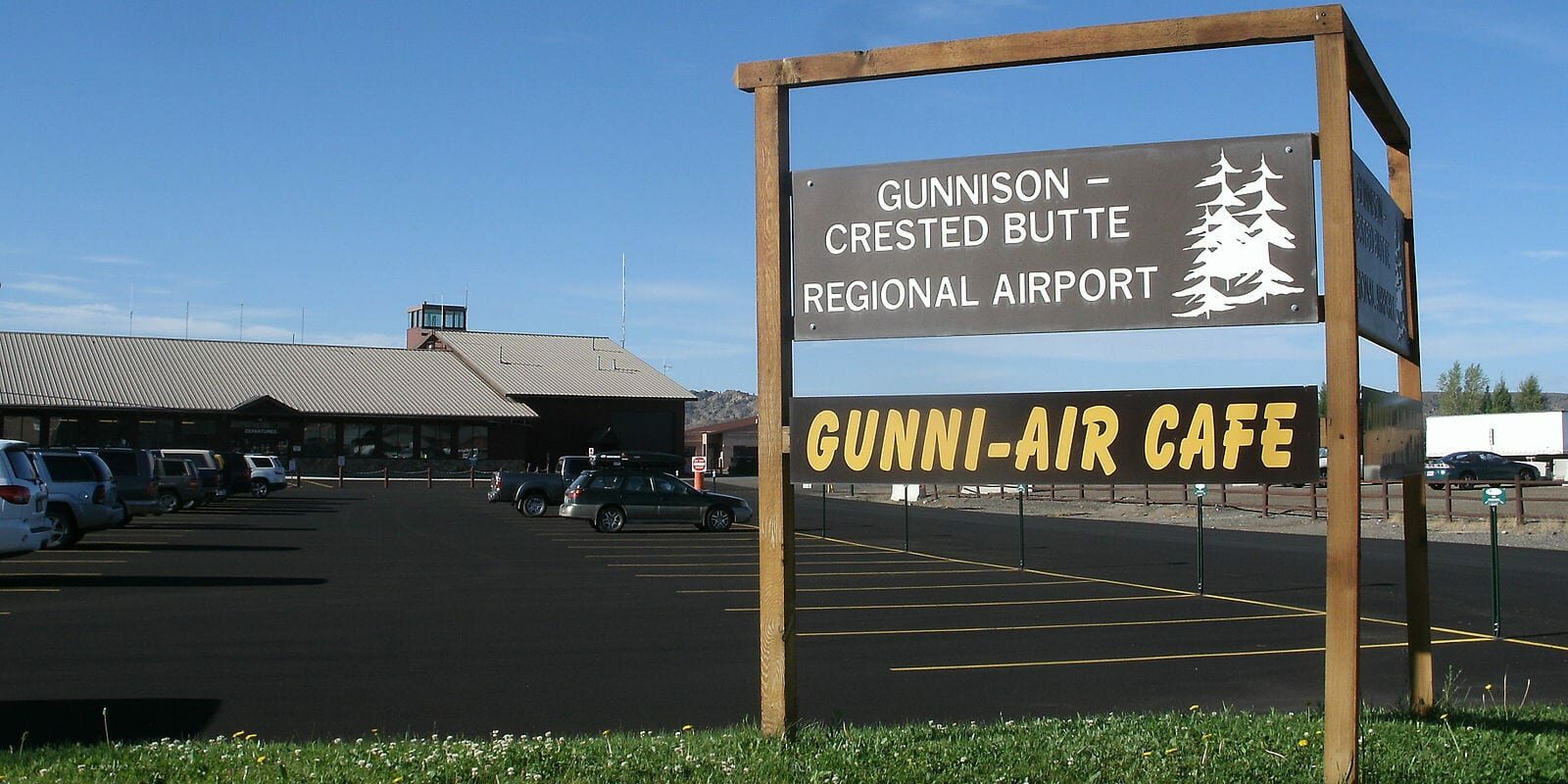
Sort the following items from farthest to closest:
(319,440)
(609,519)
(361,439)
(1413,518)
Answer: (361,439) < (319,440) < (609,519) < (1413,518)

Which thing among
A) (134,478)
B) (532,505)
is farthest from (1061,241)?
(532,505)

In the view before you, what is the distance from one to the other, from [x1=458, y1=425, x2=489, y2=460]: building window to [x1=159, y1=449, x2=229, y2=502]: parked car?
1223 inches

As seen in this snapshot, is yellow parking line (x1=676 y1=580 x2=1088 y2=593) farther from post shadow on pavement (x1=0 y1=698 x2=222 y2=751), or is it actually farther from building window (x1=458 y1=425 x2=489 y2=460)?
building window (x1=458 y1=425 x2=489 y2=460)

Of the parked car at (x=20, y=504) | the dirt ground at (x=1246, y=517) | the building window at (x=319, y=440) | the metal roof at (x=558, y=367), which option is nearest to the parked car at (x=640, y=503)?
the dirt ground at (x=1246, y=517)

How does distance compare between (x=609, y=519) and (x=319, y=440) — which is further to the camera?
(x=319, y=440)

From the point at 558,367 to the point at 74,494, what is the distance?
61.7 metres

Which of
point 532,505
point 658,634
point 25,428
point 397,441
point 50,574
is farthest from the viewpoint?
point 397,441

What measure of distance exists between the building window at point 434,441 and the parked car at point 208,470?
3035 centimetres

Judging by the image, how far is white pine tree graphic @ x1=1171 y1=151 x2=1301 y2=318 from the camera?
6.09 metres

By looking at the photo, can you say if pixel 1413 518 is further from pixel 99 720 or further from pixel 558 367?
pixel 558 367

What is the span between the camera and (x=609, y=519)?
3138 centimetres

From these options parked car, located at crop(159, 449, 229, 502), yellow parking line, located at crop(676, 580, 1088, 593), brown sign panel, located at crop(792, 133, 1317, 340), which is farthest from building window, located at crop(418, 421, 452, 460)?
brown sign panel, located at crop(792, 133, 1317, 340)

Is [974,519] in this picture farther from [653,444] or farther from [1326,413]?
[653,444]

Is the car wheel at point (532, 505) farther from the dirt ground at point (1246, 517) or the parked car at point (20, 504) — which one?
the parked car at point (20, 504)
